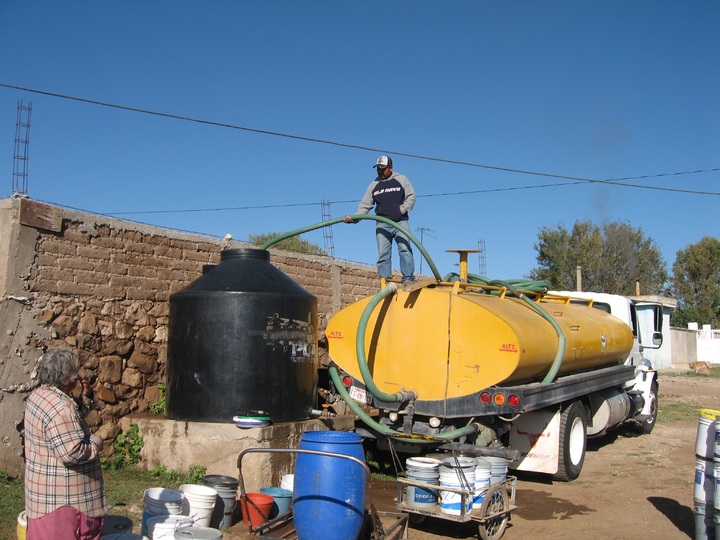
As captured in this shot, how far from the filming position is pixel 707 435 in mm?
6566

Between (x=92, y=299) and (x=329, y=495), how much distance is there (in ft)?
13.2

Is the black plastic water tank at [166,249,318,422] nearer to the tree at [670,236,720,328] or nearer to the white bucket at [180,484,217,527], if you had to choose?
the white bucket at [180,484,217,527]

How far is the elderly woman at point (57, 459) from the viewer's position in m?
4.29

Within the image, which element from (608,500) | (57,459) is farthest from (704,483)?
(57,459)

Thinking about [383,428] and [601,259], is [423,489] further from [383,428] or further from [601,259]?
[601,259]

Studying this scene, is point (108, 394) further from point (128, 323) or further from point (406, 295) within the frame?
point (406, 295)

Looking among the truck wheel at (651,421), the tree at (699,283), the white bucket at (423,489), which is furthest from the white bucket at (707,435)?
the tree at (699,283)

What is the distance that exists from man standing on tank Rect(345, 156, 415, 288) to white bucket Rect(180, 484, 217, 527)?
14.8 feet

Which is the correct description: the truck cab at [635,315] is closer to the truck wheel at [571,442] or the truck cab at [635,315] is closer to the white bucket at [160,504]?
the truck wheel at [571,442]

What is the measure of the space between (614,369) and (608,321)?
35.3 inches

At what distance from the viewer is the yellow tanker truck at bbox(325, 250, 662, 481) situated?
772 centimetres

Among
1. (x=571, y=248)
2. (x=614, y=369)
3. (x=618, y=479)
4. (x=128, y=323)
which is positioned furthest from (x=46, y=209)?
(x=571, y=248)

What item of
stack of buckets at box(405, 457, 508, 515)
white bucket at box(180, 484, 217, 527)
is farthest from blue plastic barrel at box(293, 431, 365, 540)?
stack of buckets at box(405, 457, 508, 515)

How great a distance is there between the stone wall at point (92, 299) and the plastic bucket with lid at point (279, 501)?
221cm
